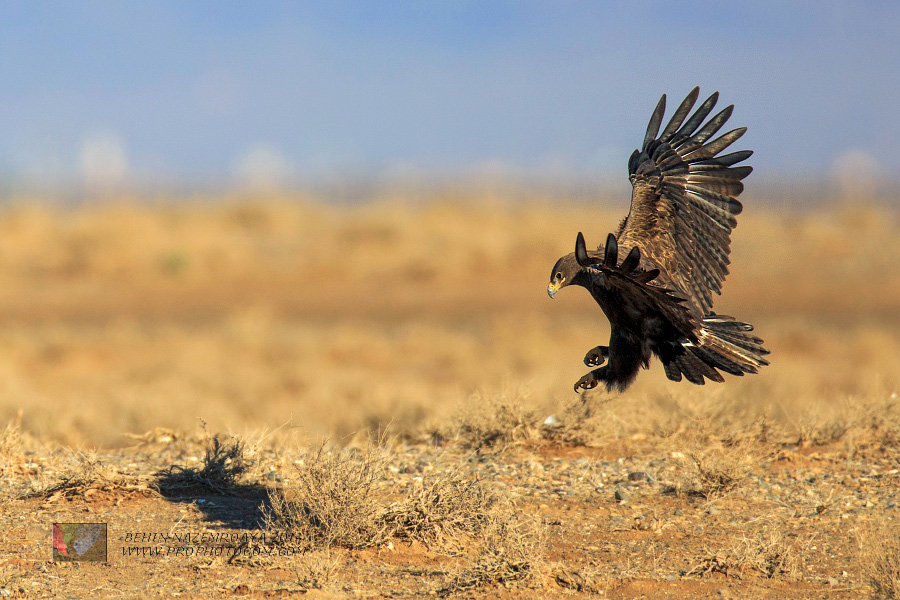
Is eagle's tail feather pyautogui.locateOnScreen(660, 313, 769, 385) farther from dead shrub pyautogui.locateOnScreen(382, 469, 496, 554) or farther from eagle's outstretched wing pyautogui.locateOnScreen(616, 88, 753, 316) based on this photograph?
dead shrub pyautogui.locateOnScreen(382, 469, 496, 554)

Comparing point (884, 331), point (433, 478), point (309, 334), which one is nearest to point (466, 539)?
point (433, 478)

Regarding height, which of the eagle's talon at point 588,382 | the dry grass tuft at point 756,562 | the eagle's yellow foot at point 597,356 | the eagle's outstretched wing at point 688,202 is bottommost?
the dry grass tuft at point 756,562

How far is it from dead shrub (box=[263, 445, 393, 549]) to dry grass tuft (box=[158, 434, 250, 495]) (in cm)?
122

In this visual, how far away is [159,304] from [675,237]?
764 inches

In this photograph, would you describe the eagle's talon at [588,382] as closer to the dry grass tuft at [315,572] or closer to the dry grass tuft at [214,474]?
the dry grass tuft at [315,572]

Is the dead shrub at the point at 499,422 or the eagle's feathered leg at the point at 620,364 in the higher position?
the eagle's feathered leg at the point at 620,364

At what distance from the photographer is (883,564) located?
5.01 m

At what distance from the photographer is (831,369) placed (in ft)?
54.1

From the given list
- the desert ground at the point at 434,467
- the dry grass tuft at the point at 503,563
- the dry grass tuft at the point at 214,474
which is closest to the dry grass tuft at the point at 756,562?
the desert ground at the point at 434,467

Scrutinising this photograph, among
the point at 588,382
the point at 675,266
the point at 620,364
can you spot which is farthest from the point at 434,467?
the point at 675,266

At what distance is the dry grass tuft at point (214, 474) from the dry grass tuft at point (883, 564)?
4.39m

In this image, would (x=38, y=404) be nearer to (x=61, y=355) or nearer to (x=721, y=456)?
(x=61, y=355)

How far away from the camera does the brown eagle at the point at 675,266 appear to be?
6012 millimetres

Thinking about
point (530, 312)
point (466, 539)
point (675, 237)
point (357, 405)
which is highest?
Result: point (530, 312)
